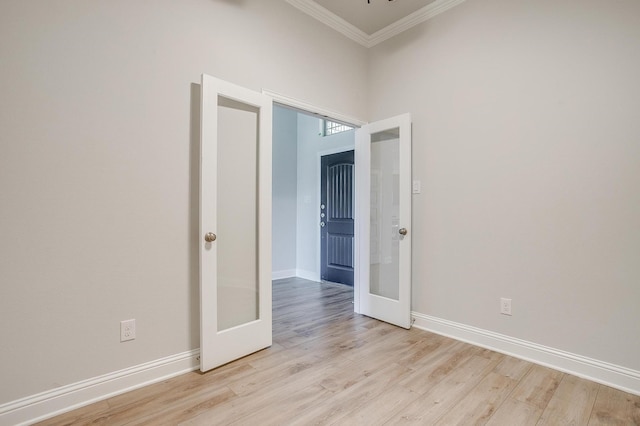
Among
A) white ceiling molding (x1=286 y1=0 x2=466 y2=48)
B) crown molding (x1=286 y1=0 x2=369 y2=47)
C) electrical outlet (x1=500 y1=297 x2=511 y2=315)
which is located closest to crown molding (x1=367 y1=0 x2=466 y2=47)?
white ceiling molding (x1=286 y1=0 x2=466 y2=48)

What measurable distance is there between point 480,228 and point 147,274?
2.62 metres

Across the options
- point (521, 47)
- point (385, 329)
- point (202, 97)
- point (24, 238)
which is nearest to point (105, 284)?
point (24, 238)

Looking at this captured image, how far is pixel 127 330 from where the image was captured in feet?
6.33

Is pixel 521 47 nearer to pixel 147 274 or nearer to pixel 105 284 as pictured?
pixel 147 274

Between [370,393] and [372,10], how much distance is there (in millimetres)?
3309

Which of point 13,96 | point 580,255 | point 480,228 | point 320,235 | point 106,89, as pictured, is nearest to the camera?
point 13,96

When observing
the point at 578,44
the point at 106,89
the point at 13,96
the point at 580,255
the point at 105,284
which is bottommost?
the point at 105,284

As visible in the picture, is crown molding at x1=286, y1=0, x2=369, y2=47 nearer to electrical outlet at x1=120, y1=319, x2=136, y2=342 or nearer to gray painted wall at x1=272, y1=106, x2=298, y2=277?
gray painted wall at x1=272, y1=106, x2=298, y2=277

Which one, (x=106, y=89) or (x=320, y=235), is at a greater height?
(x=106, y=89)

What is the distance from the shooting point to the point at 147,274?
6.60ft

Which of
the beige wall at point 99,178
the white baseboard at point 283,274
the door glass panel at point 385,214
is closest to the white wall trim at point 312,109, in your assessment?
the door glass panel at point 385,214

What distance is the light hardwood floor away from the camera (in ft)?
5.49

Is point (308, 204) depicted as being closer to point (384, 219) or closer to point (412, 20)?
point (384, 219)

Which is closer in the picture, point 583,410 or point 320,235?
point 583,410
